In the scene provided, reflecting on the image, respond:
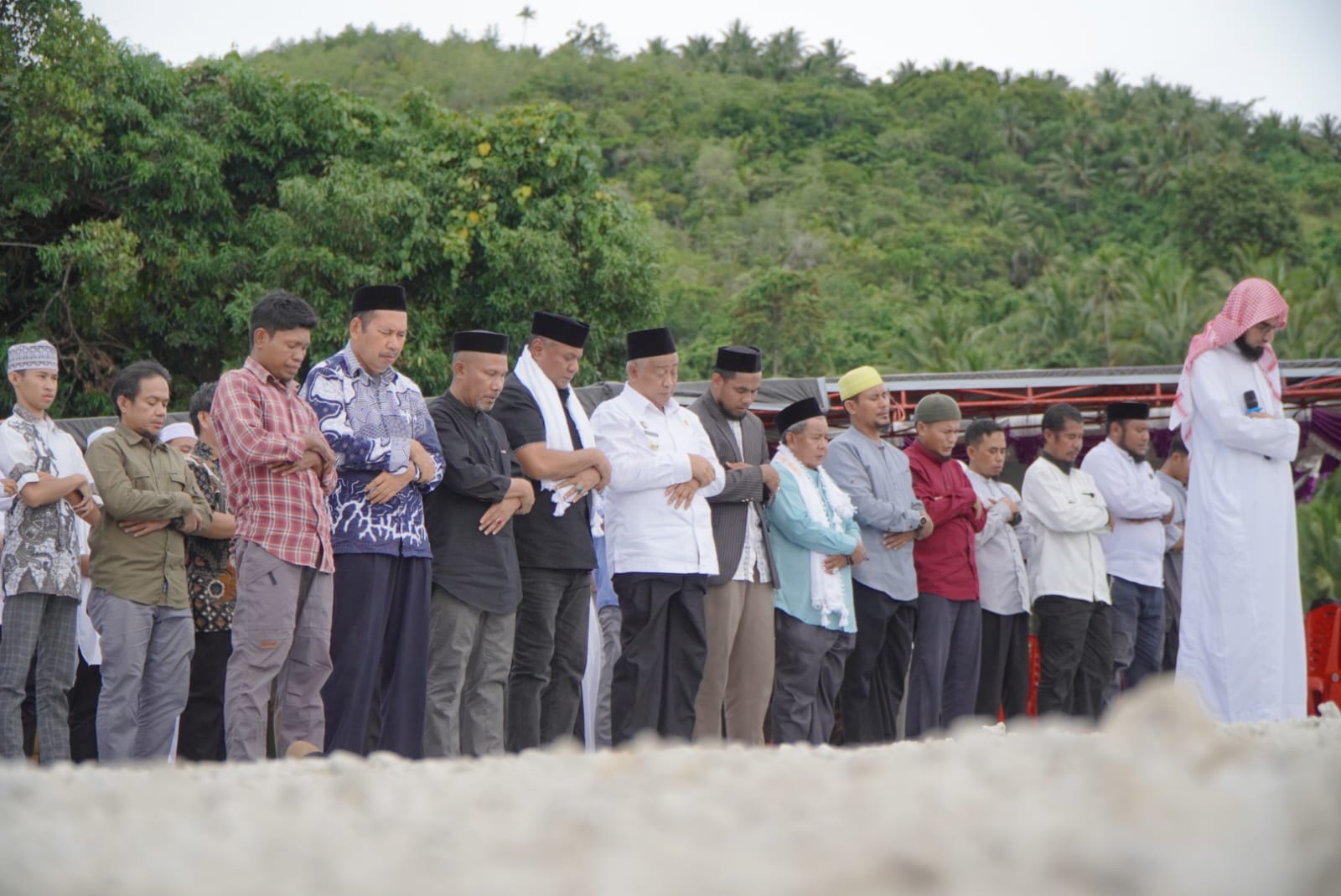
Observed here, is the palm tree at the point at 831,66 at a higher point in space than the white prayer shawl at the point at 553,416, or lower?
higher

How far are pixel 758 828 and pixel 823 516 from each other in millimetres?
4908

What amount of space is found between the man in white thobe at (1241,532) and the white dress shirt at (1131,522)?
1713mm

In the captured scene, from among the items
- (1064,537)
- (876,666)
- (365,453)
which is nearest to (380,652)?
(365,453)

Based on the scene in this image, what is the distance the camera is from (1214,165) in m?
51.0

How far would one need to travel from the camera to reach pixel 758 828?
1863 millimetres

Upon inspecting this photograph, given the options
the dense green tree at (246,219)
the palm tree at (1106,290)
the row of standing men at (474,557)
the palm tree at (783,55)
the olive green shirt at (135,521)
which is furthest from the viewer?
the palm tree at (783,55)

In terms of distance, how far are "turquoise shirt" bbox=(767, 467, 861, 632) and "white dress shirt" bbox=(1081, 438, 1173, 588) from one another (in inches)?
98.1

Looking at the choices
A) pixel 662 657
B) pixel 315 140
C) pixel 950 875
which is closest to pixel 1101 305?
pixel 315 140

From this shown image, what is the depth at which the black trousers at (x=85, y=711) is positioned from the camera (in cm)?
662

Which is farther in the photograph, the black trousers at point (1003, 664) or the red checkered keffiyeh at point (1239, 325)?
the black trousers at point (1003, 664)

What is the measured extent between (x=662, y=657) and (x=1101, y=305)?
36.6m

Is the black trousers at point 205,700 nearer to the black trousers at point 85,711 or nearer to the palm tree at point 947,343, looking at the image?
the black trousers at point 85,711

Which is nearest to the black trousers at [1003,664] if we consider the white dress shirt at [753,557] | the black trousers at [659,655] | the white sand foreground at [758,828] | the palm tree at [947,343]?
the white dress shirt at [753,557]

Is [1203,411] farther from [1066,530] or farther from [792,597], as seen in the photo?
[792,597]
